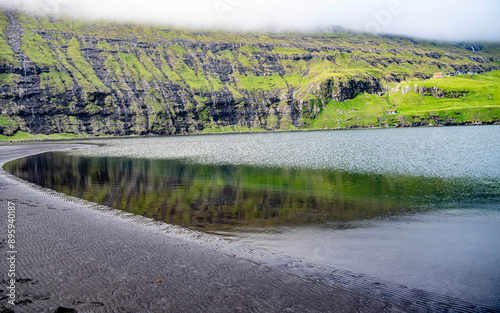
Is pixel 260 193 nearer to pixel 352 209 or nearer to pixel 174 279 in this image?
pixel 352 209

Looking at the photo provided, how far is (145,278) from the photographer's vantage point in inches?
530

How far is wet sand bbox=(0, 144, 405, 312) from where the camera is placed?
11.2 metres

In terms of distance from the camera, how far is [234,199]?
3122 centimetres

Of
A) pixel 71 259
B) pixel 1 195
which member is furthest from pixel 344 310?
pixel 1 195

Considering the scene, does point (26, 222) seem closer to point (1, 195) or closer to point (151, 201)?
point (151, 201)

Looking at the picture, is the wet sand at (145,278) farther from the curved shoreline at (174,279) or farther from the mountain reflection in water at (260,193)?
the mountain reflection in water at (260,193)

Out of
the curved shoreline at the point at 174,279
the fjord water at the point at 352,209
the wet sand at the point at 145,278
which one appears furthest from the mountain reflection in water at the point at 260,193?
the wet sand at the point at 145,278

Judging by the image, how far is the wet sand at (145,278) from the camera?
11.2 metres

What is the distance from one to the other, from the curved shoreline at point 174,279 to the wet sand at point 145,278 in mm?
38

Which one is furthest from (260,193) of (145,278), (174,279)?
(145,278)

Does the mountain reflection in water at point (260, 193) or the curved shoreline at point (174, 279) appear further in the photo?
the mountain reflection in water at point (260, 193)

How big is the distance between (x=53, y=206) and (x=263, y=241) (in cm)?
2026

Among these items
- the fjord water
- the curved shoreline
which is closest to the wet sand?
the curved shoreline

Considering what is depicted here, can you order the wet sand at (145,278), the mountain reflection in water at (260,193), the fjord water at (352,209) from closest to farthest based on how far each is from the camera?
the wet sand at (145,278) < the fjord water at (352,209) < the mountain reflection in water at (260,193)
